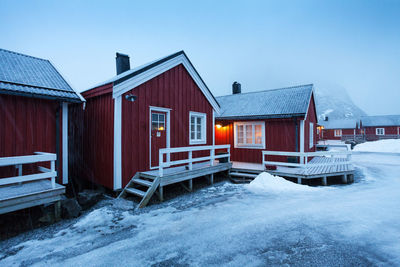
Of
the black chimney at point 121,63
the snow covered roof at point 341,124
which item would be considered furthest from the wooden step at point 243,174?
the snow covered roof at point 341,124

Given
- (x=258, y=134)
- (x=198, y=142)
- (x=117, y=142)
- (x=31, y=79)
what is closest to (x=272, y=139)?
(x=258, y=134)

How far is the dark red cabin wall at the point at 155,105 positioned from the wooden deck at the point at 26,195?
6.99 feet

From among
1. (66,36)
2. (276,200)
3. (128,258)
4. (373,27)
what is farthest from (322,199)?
(373,27)

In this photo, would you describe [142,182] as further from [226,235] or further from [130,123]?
[226,235]

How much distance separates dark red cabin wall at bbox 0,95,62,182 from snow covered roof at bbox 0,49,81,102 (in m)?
0.38

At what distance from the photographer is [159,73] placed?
806 cm

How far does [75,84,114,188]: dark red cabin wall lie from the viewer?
7094 mm

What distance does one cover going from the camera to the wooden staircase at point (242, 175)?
9508 mm

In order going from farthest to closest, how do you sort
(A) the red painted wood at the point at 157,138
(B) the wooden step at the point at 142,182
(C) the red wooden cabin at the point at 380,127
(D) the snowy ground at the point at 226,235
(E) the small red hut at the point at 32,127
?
(C) the red wooden cabin at the point at 380,127 → (A) the red painted wood at the point at 157,138 → (B) the wooden step at the point at 142,182 → (E) the small red hut at the point at 32,127 → (D) the snowy ground at the point at 226,235

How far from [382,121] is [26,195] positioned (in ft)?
172

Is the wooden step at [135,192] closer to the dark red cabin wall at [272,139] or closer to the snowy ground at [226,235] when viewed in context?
the snowy ground at [226,235]

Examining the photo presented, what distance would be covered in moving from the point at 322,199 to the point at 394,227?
215 cm

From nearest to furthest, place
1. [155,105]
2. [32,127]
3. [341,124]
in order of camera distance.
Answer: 1. [32,127]
2. [155,105]
3. [341,124]

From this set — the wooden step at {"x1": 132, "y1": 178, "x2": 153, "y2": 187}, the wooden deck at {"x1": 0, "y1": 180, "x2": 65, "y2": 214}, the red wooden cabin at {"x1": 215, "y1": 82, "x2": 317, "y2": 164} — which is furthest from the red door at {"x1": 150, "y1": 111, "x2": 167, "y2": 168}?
the red wooden cabin at {"x1": 215, "y1": 82, "x2": 317, "y2": 164}
